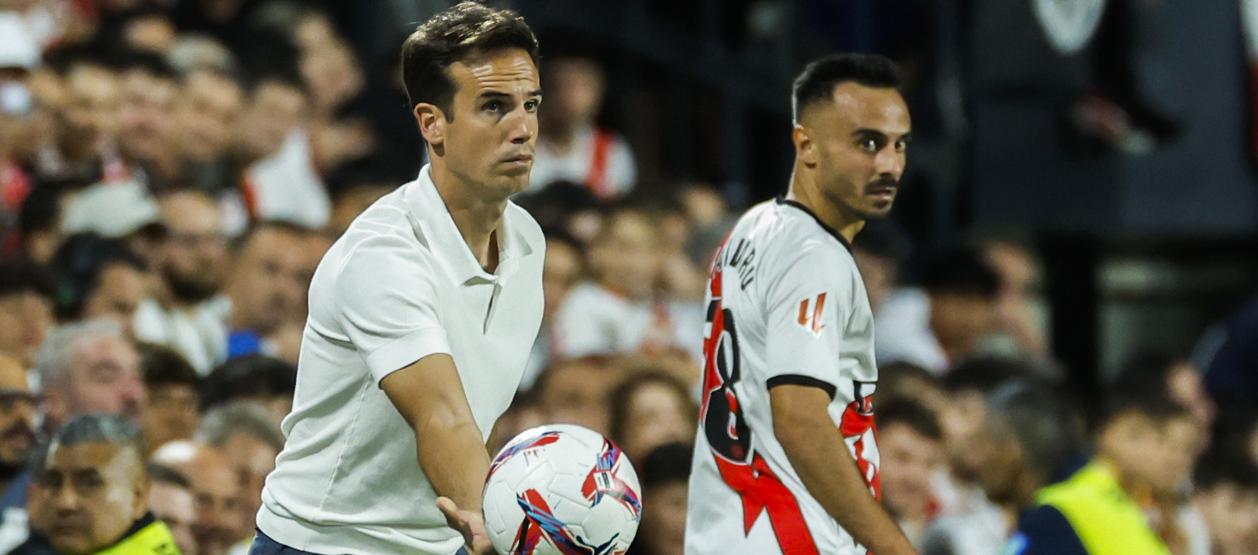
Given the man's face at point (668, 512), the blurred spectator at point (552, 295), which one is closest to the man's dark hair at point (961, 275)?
the blurred spectator at point (552, 295)

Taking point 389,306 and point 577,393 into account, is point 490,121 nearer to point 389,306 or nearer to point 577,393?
point 389,306

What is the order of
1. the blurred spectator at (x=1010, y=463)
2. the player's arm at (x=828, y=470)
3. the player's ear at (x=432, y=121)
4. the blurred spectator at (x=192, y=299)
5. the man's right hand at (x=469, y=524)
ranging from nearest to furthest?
1. the man's right hand at (x=469, y=524)
2. the player's ear at (x=432, y=121)
3. the player's arm at (x=828, y=470)
4. the blurred spectator at (x=1010, y=463)
5. the blurred spectator at (x=192, y=299)

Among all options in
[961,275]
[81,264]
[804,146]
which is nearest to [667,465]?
[804,146]

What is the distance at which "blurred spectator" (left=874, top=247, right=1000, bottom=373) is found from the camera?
1029 centimetres

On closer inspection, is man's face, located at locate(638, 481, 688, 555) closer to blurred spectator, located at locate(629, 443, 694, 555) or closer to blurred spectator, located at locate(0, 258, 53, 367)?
blurred spectator, located at locate(629, 443, 694, 555)

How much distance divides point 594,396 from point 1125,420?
2.12m

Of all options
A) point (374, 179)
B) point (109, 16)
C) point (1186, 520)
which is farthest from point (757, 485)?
point (109, 16)

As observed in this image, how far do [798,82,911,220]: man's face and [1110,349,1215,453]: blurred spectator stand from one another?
12.2 ft

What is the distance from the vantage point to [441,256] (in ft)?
14.8

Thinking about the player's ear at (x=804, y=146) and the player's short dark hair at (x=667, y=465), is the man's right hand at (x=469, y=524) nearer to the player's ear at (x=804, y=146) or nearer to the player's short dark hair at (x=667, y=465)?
the player's ear at (x=804, y=146)

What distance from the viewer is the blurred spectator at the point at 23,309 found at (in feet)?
25.4

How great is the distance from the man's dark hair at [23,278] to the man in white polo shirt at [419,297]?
3.43 metres

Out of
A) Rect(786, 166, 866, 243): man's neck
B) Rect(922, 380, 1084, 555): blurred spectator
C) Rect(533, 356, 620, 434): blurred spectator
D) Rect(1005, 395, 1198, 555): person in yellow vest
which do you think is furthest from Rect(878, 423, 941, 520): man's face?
Rect(786, 166, 866, 243): man's neck

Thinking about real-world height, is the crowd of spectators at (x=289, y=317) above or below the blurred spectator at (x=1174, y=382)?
above
